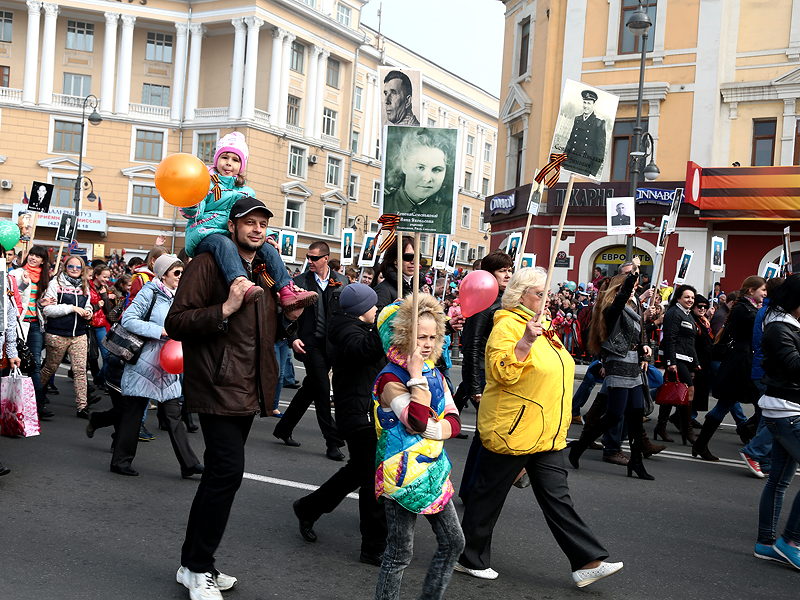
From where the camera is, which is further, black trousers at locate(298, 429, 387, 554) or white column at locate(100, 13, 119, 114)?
white column at locate(100, 13, 119, 114)

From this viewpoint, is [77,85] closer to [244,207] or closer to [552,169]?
[552,169]

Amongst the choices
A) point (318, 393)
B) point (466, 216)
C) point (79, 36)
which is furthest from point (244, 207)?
point (466, 216)

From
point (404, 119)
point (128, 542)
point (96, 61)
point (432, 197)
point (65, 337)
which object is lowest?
point (128, 542)

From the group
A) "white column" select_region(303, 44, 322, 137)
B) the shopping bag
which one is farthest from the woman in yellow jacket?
"white column" select_region(303, 44, 322, 137)

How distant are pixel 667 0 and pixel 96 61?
131 ft

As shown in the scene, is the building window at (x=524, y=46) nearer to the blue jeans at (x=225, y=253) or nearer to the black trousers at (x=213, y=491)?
the blue jeans at (x=225, y=253)

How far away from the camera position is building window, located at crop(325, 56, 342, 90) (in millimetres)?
56400

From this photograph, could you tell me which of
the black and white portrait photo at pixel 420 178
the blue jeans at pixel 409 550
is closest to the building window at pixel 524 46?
the black and white portrait photo at pixel 420 178

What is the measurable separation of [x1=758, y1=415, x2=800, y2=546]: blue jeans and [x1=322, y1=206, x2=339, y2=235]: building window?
52.4 meters

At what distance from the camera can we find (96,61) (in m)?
52.8

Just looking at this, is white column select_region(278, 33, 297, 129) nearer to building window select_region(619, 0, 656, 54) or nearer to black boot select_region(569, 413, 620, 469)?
building window select_region(619, 0, 656, 54)

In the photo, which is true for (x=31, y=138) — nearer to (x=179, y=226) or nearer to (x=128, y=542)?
(x=179, y=226)

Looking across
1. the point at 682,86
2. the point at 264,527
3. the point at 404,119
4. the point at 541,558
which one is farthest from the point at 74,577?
the point at 682,86

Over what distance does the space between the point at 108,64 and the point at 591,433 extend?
51.4 meters
